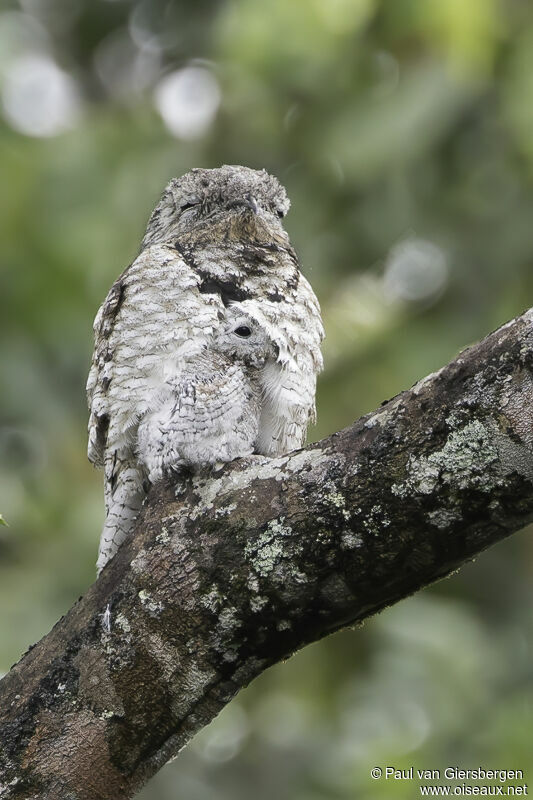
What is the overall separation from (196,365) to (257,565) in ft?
3.67

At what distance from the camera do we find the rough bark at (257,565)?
233cm

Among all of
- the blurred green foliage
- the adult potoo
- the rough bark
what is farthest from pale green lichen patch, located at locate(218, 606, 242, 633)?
the blurred green foliage

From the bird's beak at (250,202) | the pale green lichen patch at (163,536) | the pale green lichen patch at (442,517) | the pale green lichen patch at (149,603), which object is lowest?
the pale green lichen patch at (442,517)

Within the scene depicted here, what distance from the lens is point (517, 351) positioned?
90.5 inches

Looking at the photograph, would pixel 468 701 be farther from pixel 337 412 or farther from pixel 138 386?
pixel 138 386

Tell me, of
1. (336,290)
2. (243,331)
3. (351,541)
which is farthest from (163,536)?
(336,290)

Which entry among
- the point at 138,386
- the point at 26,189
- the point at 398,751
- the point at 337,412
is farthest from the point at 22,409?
the point at 138,386

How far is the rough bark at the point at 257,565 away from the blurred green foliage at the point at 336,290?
3.51 metres

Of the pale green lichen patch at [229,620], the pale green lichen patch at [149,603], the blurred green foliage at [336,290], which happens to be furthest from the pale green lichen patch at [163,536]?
the blurred green foliage at [336,290]

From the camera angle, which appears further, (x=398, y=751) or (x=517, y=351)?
(x=398, y=751)

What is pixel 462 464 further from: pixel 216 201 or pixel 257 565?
pixel 216 201

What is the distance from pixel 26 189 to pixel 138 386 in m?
4.42

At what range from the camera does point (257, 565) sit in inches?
103

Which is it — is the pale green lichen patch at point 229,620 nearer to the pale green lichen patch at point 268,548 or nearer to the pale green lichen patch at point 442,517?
the pale green lichen patch at point 268,548
